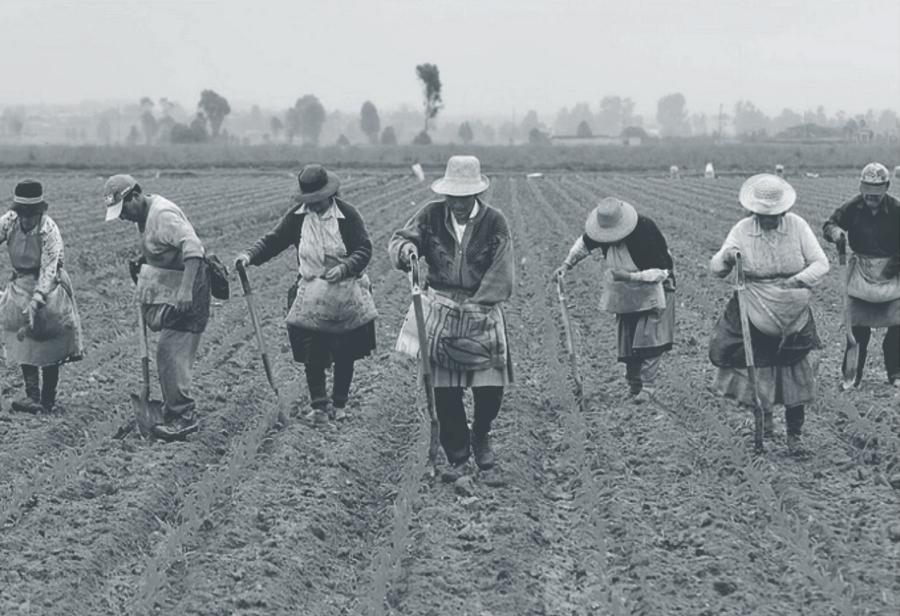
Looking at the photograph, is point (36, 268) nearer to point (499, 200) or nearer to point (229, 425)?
point (229, 425)

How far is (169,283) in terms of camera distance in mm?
7199

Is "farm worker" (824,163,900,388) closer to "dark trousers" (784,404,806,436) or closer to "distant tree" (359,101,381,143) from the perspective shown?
"dark trousers" (784,404,806,436)

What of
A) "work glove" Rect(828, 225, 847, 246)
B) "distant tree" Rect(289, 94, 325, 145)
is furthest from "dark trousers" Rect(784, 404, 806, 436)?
"distant tree" Rect(289, 94, 325, 145)

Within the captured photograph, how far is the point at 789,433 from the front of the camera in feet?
23.3

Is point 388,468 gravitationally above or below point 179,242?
below

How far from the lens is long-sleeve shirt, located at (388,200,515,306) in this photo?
6320 millimetres

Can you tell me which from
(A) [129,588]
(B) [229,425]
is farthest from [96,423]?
(A) [129,588]

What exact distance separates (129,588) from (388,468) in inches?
83.3

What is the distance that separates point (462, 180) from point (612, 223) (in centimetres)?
199

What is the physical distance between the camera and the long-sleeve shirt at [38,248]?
25.2ft

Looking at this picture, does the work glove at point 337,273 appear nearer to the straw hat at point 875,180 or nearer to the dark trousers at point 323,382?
the dark trousers at point 323,382

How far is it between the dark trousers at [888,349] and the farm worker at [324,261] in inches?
140

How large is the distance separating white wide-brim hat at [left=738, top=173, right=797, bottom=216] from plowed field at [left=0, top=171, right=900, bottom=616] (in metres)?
1.40

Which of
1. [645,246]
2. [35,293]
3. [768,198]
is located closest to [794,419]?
[768,198]
